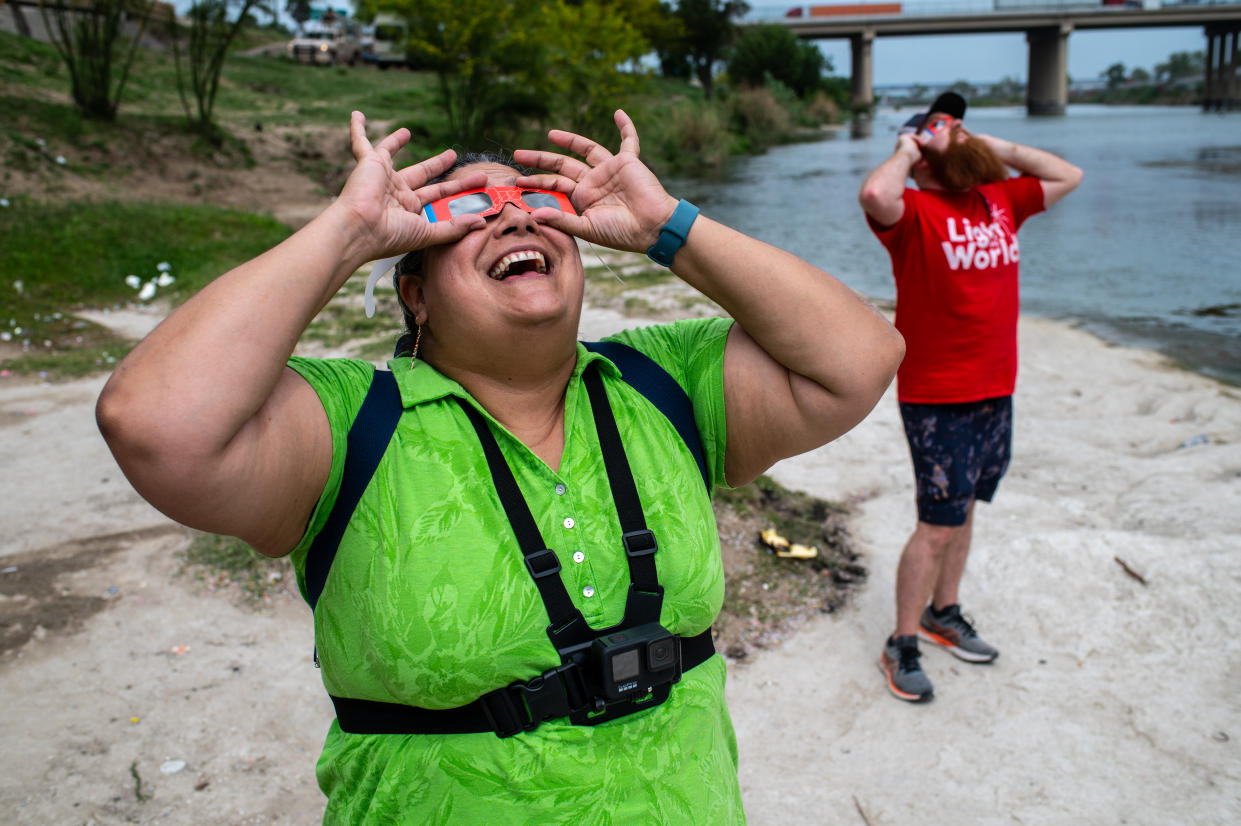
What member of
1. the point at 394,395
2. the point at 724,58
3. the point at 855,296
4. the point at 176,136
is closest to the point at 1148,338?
the point at 855,296

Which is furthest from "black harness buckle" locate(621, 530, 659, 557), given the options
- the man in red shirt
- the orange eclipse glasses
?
the orange eclipse glasses

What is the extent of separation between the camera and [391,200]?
1.73m

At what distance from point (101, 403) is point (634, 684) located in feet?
3.12

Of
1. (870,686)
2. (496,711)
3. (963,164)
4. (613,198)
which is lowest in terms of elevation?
(870,686)

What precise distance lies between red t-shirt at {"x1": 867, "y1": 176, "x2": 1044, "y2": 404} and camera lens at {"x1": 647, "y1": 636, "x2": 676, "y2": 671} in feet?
7.35

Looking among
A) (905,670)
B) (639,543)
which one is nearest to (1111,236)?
(905,670)

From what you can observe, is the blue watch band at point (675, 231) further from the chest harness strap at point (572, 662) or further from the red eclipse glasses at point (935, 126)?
the red eclipse glasses at point (935, 126)

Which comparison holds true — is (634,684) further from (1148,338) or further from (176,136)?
(176,136)

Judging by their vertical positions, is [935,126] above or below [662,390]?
above

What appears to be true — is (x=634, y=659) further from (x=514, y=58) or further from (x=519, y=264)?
(x=514, y=58)

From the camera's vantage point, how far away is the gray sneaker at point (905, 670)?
3.61 m

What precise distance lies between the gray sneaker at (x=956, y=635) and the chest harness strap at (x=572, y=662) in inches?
104

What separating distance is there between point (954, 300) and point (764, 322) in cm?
205

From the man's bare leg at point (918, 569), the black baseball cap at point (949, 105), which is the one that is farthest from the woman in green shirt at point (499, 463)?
the black baseball cap at point (949, 105)
